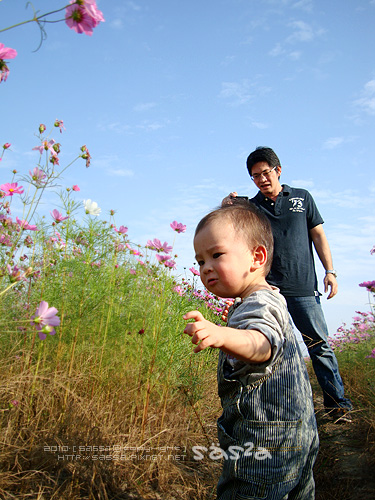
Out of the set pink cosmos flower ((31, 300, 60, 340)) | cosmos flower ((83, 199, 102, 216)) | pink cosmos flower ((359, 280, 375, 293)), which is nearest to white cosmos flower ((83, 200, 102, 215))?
cosmos flower ((83, 199, 102, 216))

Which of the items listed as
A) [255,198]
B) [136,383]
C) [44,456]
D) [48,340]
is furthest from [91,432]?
[255,198]

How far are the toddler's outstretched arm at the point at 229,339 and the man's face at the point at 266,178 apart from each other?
2207mm

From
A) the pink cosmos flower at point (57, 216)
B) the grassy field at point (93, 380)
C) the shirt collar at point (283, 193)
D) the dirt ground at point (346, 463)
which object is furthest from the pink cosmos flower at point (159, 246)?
the dirt ground at point (346, 463)

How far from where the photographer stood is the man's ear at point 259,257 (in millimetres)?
1356

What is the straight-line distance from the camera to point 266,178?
3111 millimetres

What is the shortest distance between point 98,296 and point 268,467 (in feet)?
5.82

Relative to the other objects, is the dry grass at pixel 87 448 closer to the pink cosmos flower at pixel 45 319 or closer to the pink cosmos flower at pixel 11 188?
the pink cosmos flower at pixel 45 319

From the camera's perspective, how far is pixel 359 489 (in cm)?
212

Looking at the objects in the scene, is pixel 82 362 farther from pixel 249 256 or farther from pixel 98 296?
pixel 249 256

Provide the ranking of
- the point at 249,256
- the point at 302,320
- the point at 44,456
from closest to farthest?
the point at 249,256 → the point at 44,456 → the point at 302,320

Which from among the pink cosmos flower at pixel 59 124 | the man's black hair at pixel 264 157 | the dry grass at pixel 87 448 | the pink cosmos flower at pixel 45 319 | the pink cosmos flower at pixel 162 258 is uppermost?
the man's black hair at pixel 264 157

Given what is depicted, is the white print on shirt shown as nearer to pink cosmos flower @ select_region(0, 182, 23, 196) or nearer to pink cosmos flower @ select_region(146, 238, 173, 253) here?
pink cosmos flower @ select_region(146, 238, 173, 253)

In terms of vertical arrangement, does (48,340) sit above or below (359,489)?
above

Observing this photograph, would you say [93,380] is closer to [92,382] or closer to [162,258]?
[92,382]
